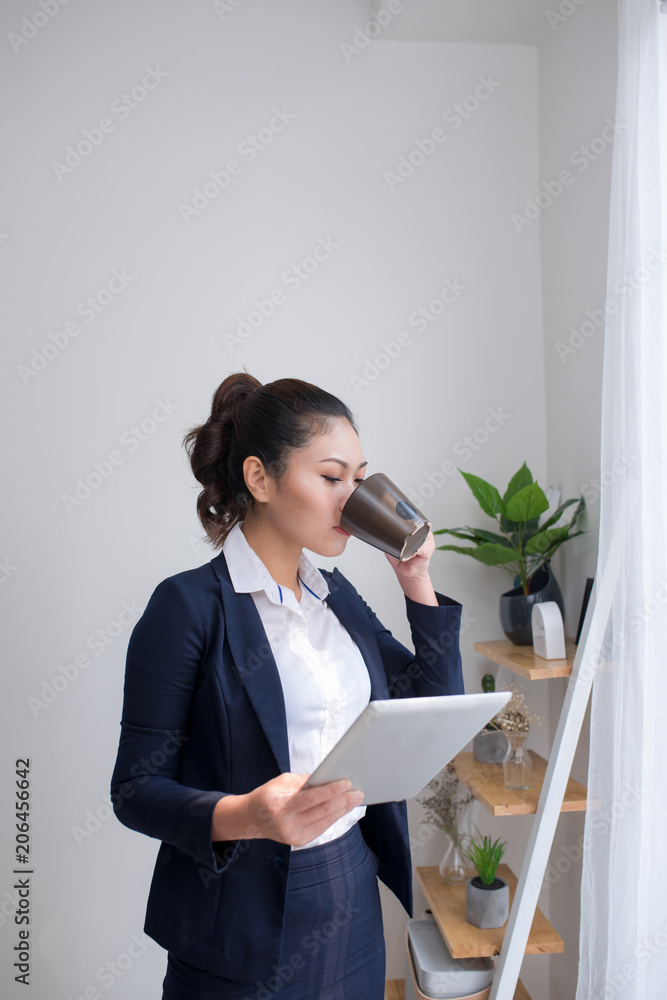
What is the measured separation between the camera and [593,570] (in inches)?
68.7

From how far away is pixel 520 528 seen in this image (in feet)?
5.90

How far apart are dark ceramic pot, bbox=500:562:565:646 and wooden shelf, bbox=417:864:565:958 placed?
1.98 feet

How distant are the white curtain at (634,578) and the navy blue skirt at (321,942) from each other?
0.46 metres

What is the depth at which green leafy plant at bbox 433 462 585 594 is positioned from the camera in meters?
1.73

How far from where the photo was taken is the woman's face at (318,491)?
3.53ft

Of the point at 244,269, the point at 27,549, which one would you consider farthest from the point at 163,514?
the point at 244,269

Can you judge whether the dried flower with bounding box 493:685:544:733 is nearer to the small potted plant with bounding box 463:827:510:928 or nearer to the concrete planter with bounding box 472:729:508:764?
the concrete planter with bounding box 472:729:508:764

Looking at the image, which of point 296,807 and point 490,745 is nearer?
point 296,807

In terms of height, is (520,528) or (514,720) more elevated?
(520,528)

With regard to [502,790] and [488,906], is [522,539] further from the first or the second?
Result: [488,906]

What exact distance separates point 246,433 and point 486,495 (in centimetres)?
82

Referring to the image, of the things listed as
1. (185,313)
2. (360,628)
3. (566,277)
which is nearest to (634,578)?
(360,628)

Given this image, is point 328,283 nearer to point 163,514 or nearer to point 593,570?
point 163,514

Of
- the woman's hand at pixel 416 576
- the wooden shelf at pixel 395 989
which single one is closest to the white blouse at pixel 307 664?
the woman's hand at pixel 416 576
